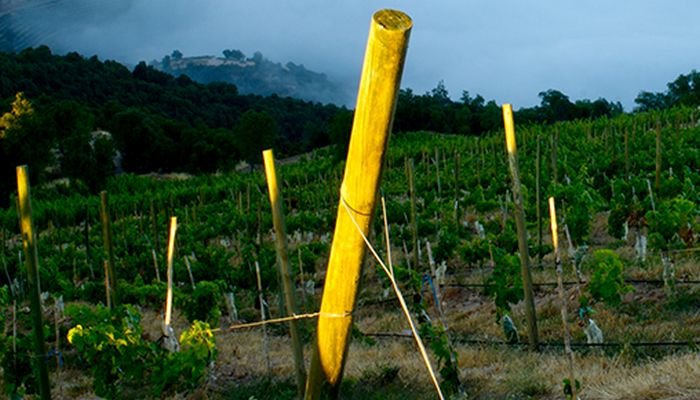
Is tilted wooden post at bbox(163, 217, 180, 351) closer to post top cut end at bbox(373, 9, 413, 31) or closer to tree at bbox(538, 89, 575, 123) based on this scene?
post top cut end at bbox(373, 9, 413, 31)

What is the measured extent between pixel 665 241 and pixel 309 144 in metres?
54.4

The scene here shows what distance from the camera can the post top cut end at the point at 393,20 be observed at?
2654 millimetres

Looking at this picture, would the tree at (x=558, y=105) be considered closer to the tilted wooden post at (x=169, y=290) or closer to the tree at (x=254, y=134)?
the tree at (x=254, y=134)

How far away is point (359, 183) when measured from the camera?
291 centimetres

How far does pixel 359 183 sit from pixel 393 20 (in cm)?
60

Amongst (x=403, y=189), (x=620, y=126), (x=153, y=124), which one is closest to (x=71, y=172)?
(x=153, y=124)

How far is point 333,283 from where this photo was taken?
3037 millimetres

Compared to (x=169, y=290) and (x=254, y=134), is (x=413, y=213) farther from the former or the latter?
(x=254, y=134)

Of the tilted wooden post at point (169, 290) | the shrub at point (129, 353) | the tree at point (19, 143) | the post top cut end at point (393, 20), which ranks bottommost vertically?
the shrub at point (129, 353)

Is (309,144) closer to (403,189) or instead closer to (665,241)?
(403,189)

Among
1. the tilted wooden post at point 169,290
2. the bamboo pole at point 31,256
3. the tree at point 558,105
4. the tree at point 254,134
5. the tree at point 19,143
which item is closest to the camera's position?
the tilted wooden post at point 169,290

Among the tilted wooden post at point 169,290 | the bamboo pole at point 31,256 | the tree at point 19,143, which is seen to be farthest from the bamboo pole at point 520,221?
the tree at point 19,143

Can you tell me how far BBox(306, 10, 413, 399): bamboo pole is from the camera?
270cm

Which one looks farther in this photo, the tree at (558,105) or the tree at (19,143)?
the tree at (558,105)
